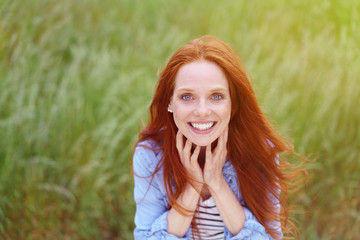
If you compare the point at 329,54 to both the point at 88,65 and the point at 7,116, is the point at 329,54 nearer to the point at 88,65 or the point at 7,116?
the point at 88,65

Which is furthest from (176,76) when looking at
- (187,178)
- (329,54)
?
(329,54)

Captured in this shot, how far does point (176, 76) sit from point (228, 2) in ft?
10.2

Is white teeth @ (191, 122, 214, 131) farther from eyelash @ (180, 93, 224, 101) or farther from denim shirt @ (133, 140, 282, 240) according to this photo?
denim shirt @ (133, 140, 282, 240)

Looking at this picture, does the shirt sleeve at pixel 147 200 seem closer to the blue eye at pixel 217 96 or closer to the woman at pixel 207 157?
the woman at pixel 207 157

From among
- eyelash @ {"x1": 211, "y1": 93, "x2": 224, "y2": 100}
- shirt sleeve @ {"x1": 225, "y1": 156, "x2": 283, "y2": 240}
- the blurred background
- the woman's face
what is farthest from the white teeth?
the blurred background

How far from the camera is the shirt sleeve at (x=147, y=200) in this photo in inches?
68.4

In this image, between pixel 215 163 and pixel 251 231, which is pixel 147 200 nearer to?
pixel 215 163

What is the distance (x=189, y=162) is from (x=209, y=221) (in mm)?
368

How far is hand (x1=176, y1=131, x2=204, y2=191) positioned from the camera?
1.65 meters

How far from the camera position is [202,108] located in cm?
149

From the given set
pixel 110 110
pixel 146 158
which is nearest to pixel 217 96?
pixel 146 158

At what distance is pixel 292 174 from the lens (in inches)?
71.4

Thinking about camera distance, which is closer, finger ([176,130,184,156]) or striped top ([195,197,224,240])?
finger ([176,130,184,156])

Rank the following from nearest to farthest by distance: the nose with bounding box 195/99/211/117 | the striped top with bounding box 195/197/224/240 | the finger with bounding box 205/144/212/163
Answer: the nose with bounding box 195/99/211/117 → the finger with bounding box 205/144/212/163 → the striped top with bounding box 195/197/224/240
